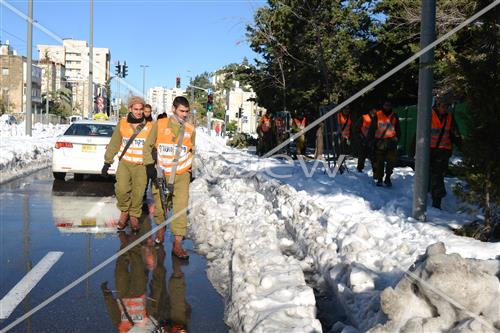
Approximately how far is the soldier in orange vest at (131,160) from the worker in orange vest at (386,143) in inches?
210

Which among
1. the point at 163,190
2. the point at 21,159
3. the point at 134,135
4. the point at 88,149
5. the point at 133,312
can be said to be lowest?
the point at 133,312

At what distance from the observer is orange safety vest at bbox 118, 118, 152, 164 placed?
315 inches

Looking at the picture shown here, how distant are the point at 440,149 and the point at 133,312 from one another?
594 cm

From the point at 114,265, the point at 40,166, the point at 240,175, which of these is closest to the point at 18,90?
the point at 40,166

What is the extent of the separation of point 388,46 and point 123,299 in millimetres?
16134

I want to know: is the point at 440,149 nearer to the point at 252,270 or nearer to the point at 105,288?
the point at 252,270

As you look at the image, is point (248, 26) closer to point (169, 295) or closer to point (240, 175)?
point (240, 175)

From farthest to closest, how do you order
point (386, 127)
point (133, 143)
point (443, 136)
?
1. point (386, 127)
2. point (443, 136)
3. point (133, 143)

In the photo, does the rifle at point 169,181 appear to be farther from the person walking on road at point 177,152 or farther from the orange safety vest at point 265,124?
the orange safety vest at point 265,124

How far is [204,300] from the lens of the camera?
203 inches

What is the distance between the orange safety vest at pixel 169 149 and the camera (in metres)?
6.98

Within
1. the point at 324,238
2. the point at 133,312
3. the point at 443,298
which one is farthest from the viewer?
the point at 324,238

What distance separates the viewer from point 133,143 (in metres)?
7.97

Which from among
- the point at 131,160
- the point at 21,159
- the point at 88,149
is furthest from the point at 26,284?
the point at 21,159
